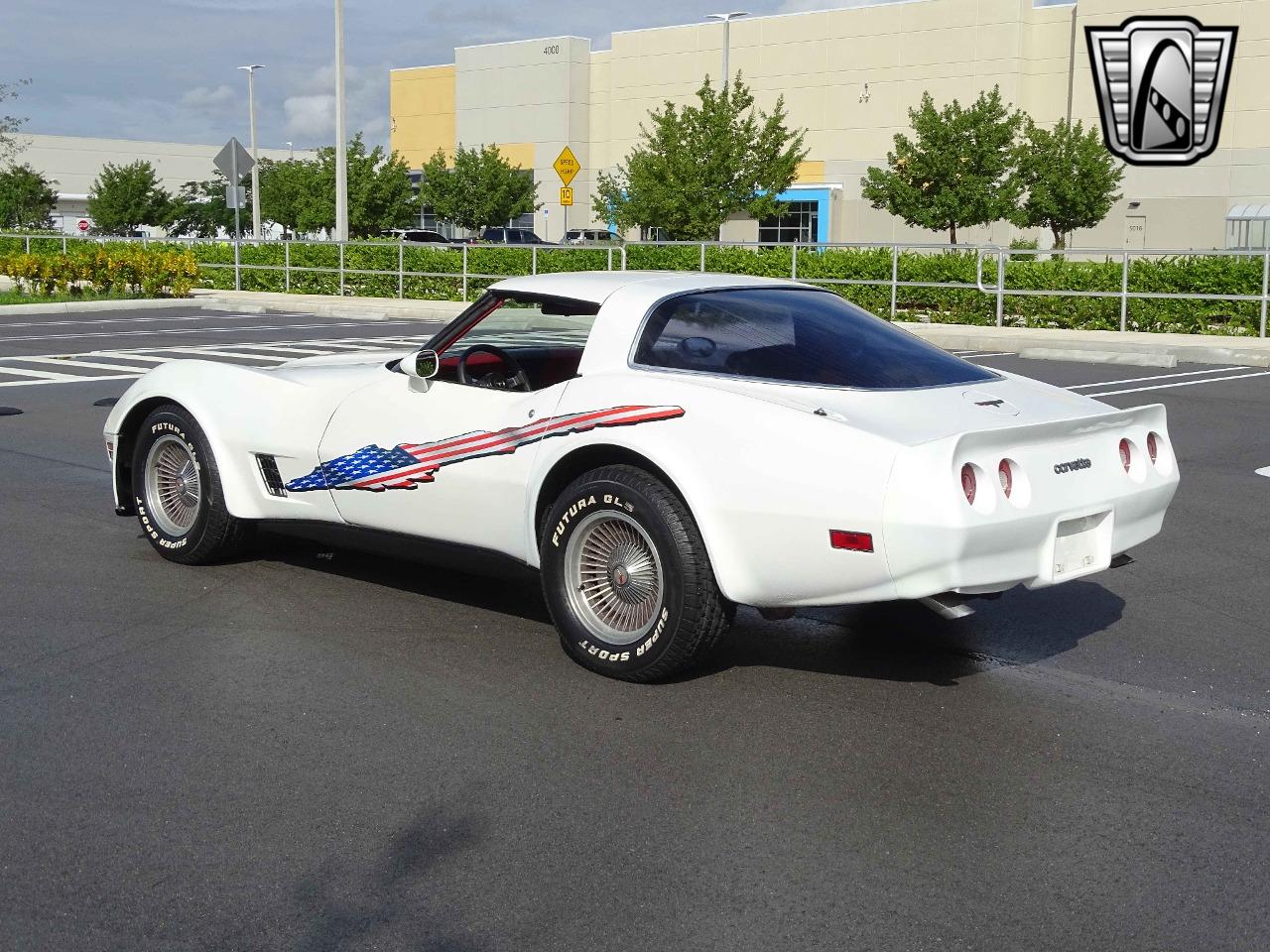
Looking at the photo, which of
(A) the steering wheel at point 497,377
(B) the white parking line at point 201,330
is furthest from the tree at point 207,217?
(A) the steering wheel at point 497,377

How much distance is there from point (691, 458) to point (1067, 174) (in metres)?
46.0

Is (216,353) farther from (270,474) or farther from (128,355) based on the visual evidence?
(270,474)

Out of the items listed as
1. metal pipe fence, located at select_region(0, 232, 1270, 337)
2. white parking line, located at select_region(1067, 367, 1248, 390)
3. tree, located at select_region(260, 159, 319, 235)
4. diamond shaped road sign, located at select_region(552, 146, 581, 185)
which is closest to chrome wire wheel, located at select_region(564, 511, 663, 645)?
white parking line, located at select_region(1067, 367, 1248, 390)

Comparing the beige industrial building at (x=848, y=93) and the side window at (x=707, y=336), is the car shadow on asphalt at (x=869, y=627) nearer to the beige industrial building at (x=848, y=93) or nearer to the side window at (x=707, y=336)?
the side window at (x=707, y=336)

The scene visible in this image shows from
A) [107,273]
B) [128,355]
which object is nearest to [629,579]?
[128,355]

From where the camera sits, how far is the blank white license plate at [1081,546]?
5.14 m

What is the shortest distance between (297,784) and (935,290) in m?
22.6

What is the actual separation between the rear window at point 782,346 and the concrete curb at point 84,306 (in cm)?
2447

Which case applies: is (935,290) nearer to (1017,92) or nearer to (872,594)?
(872,594)

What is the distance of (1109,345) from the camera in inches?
821

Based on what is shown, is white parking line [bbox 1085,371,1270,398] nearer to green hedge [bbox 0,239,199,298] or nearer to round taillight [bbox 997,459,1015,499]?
round taillight [bbox 997,459,1015,499]

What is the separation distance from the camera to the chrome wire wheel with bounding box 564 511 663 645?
5.36 metres

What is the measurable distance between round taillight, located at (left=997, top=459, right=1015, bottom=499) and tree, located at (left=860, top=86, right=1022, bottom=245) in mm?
42134

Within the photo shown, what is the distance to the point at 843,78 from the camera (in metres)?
67.3
